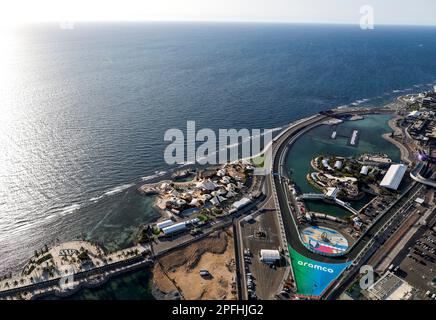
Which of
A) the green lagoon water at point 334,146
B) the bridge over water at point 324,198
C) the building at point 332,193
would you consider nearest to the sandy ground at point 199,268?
the bridge over water at point 324,198

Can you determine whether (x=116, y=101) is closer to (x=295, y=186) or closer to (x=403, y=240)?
(x=295, y=186)

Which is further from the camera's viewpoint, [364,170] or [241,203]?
[364,170]

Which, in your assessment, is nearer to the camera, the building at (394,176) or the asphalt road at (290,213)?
the asphalt road at (290,213)

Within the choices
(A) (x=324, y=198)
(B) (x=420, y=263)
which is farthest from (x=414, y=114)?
(B) (x=420, y=263)

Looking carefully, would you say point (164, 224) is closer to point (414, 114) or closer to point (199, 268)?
point (199, 268)

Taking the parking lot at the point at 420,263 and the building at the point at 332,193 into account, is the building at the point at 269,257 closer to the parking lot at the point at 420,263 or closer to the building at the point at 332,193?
the parking lot at the point at 420,263

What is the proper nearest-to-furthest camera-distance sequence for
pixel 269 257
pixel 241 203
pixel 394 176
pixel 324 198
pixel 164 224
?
pixel 269 257
pixel 164 224
pixel 241 203
pixel 324 198
pixel 394 176

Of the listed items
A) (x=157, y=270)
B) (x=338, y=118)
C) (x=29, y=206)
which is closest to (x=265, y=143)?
(x=338, y=118)
